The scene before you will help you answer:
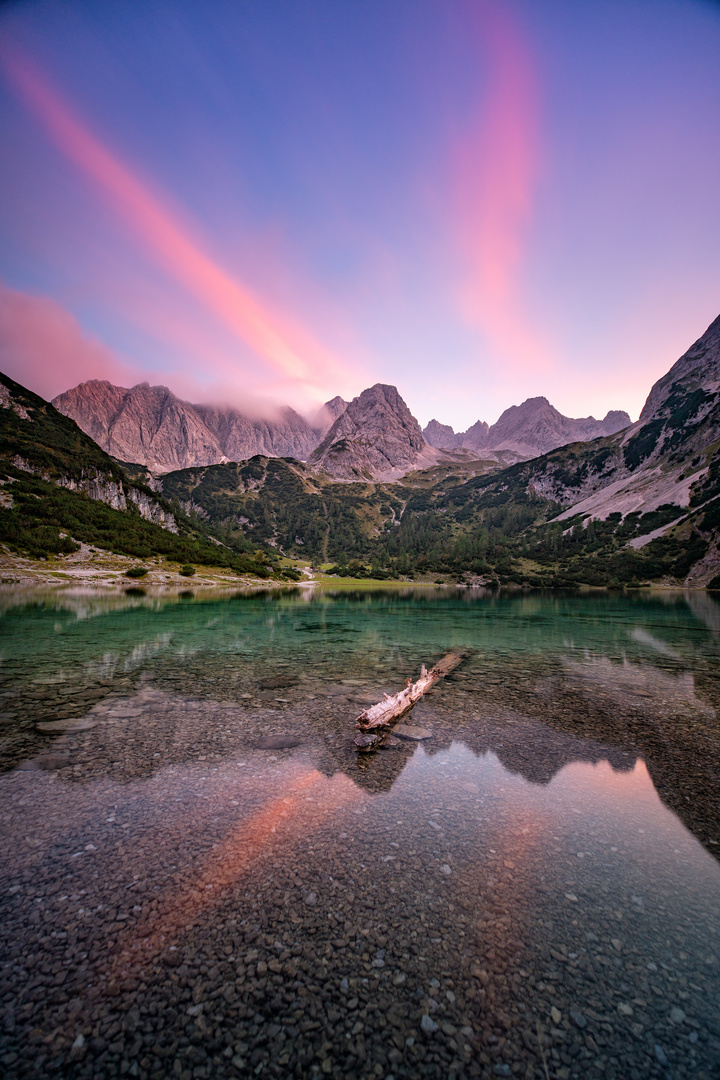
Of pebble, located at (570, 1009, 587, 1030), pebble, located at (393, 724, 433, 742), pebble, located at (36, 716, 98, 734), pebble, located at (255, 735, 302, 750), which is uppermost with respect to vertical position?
pebble, located at (570, 1009, 587, 1030)

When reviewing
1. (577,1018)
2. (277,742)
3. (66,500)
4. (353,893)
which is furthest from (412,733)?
(66,500)

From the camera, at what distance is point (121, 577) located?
10931 centimetres

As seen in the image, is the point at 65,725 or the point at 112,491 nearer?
the point at 65,725

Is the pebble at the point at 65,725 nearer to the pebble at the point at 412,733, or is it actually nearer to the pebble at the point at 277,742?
the pebble at the point at 277,742

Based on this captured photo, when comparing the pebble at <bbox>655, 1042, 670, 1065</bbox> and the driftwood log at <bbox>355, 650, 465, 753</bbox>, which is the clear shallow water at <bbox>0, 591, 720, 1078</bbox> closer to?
the pebble at <bbox>655, 1042, 670, 1065</bbox>

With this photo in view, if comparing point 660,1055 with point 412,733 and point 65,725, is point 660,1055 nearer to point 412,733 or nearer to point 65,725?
point 412,733

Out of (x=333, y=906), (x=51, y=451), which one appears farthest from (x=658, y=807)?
(x=51, y=451)

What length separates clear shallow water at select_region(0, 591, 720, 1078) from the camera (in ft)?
18.0

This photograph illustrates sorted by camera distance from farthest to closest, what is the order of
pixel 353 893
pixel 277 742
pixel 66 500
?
pixel 66 500 → pixel 277 742 → pixel 353 893

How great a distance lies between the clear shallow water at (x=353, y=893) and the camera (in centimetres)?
548

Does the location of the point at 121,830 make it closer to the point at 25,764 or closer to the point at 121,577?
the point at 25,764

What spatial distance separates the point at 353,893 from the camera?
8.29m

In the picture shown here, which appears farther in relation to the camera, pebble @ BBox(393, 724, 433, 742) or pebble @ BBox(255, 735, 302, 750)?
pebble @ BBox(393, 724, 433, 742)

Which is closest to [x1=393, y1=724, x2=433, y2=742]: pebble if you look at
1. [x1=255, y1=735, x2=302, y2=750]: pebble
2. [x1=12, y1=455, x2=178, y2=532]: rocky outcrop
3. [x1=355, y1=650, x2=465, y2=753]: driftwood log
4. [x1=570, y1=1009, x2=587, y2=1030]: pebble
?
[x1=355, y1=650, x2=465, y2=753]: driftwood log
